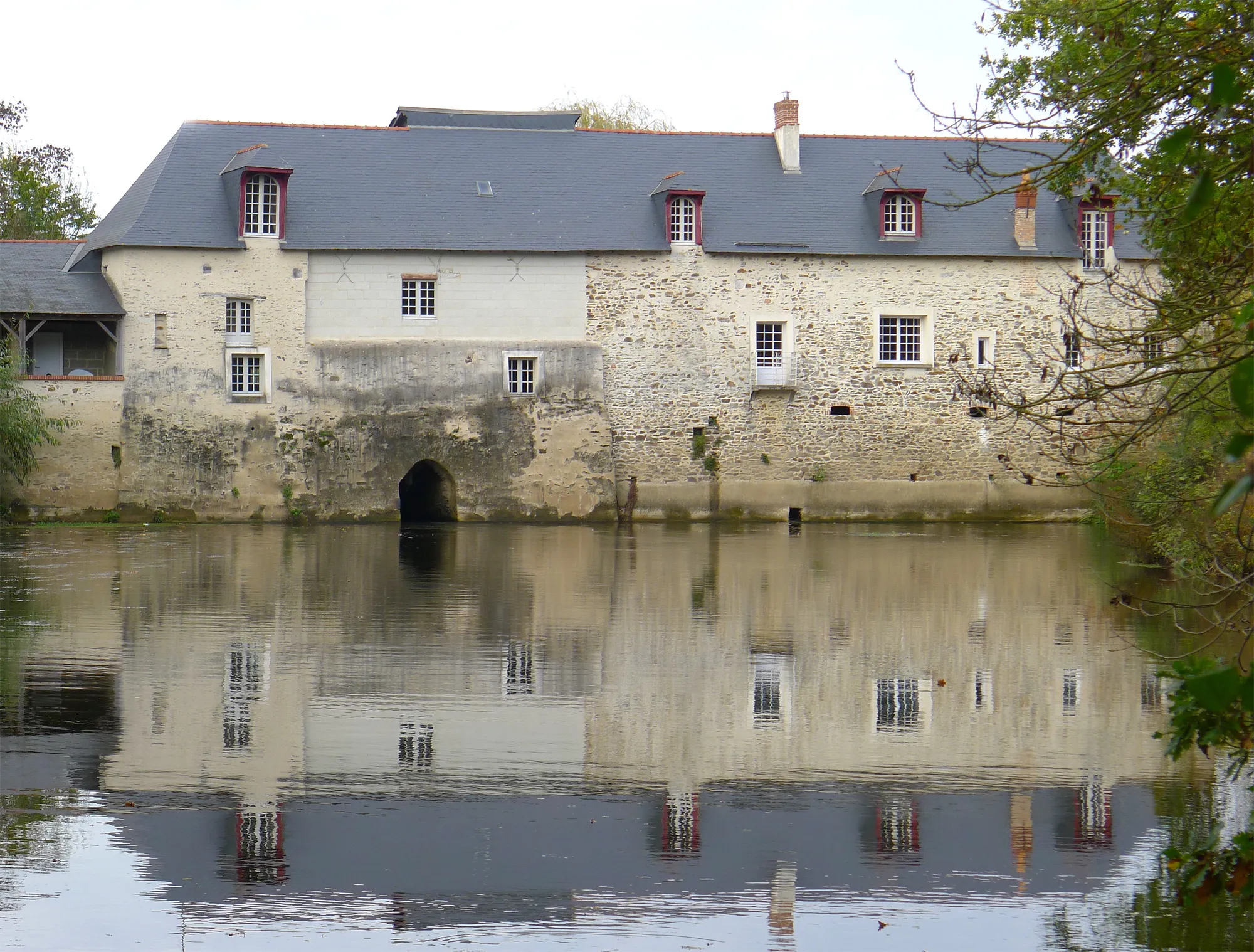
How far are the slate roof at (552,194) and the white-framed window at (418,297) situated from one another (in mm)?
774

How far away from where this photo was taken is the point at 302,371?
31156 millimetres

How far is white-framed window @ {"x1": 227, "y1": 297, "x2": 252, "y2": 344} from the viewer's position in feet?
101

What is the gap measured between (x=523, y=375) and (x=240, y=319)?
19.8 feet

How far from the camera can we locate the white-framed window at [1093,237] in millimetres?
33750

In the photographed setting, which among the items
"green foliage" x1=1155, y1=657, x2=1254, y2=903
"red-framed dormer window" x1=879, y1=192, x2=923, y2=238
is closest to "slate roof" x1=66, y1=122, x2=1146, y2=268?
"red-framed dormer window" x1=879, y1=192, x2=923, y2=238

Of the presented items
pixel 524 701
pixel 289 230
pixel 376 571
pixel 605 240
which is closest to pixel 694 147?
pixel 605 240

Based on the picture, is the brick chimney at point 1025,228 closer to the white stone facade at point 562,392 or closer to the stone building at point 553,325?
the stone building at point 553,325

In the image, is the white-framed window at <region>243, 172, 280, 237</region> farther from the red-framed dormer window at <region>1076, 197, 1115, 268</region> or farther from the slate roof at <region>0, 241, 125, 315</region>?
the red-framed dormer window at <region>1076, 197, 1115, 268</region>

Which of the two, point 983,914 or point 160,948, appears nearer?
point 160,948

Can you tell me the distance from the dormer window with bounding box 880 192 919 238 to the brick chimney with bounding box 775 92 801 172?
2.36 metres

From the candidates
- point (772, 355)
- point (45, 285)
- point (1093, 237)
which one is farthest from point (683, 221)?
point (45, 285)

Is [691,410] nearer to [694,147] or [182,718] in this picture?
[694,147]

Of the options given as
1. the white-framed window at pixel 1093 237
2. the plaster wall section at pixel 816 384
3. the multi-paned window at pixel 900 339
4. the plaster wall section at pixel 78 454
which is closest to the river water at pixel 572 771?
the plaster wall section at pixel 78 454

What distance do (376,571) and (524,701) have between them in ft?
32.6
